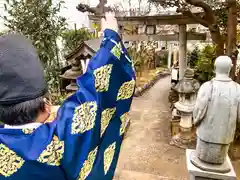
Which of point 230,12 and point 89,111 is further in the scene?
point 230,12

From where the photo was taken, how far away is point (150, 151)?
504 centimetres

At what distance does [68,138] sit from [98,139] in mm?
155

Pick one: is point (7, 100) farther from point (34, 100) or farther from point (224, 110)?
point (224, 110)

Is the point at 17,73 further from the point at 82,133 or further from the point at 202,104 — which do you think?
the point at 202,104

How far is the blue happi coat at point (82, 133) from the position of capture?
0.84 meters

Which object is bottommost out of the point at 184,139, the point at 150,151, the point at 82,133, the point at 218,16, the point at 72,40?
the point at 150,151

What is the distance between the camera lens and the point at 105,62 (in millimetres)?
982

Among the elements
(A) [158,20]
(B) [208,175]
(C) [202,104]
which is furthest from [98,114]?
(A) [158,20]

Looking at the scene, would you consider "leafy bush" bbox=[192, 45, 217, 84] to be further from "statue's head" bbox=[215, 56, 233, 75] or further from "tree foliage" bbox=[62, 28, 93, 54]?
"statue's head" bbox=[215, 56, 233, 75]

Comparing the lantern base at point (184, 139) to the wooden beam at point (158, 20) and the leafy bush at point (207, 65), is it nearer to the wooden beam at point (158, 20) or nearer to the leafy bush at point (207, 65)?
the leafy bush at point (207, 65)

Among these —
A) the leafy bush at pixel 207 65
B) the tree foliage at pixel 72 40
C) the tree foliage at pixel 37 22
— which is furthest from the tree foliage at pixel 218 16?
the tree foliage at pixel 72 40

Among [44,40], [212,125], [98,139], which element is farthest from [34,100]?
[44,40]

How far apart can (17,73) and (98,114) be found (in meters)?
0.31

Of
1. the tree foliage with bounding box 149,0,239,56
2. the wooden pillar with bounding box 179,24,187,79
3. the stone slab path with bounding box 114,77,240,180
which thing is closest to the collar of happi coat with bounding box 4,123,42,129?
the stone slab path with bounding box 114,77,240,180
